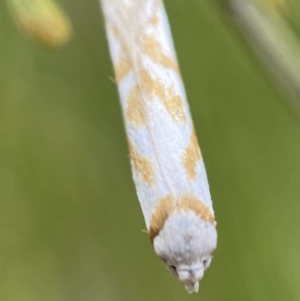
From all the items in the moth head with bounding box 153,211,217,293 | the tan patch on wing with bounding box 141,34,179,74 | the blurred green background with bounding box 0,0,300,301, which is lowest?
the blurred green background with bounding box 0,0,300,301

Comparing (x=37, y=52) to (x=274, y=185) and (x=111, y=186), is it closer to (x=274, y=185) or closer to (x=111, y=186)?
(x=111, y=186)

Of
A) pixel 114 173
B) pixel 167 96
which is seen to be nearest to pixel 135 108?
pixel 167 96

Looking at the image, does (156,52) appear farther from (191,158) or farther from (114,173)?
(114,173)

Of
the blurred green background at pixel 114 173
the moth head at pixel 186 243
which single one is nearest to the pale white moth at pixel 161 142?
the moth head at pixel 186 243

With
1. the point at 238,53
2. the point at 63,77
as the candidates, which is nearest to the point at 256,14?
the point at 238,53

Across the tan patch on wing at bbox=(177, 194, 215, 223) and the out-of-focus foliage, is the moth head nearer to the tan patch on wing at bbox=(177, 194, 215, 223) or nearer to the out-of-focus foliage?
the tan patch on wing at bbox=(177, 194, 215, 223)

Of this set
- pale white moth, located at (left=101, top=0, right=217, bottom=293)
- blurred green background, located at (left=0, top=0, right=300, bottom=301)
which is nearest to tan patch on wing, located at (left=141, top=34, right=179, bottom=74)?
pale white moth, located at (left=101, top=0, right=217, bottom=293)
